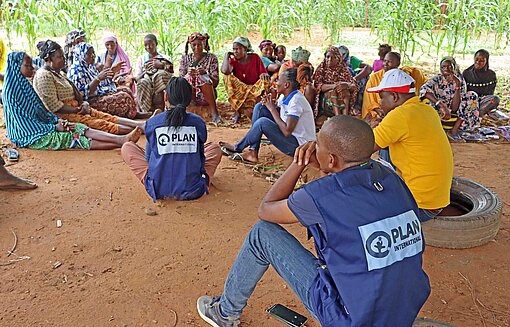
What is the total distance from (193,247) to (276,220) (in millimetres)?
1271

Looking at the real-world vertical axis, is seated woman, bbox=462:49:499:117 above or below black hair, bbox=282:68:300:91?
below

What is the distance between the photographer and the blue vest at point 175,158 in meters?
3.62

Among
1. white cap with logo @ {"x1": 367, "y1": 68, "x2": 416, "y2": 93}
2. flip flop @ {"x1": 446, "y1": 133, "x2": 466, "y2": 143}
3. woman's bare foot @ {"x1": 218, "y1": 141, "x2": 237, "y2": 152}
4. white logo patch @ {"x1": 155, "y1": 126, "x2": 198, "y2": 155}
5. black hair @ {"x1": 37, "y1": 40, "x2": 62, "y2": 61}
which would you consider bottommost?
flip flop @ {"x1": 446, "y1": 133, "x2": 466, "y2": 143}

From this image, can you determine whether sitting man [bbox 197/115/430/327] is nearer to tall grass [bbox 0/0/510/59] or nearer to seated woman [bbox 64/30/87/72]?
seated woman [bbox 64/30/87/72]

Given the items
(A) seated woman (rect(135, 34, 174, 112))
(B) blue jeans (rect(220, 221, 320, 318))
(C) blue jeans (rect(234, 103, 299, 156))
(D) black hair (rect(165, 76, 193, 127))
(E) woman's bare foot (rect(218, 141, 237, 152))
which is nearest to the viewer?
(B) blue jeans (rect(220, 221, 320, 318))

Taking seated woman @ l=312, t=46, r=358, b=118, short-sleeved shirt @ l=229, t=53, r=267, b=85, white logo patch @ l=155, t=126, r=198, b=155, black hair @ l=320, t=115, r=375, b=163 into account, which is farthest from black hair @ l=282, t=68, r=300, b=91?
black hair @ l=320, t=115, r=375, b=163

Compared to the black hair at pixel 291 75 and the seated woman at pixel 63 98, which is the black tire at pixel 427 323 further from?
the seated woman at pixel 63 98

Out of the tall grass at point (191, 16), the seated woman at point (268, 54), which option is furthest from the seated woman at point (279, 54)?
the tall grass at point (191, 16)

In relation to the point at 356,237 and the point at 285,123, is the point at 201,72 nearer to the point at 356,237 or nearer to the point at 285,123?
the point at 285,123

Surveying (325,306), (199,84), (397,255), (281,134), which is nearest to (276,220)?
(325,306)

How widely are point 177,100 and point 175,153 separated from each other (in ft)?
1.34

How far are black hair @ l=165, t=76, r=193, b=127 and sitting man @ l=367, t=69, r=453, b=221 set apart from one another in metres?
1.46

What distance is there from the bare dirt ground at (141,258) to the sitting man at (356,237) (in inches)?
28.1

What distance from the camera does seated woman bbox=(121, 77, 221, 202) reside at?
362 cm
